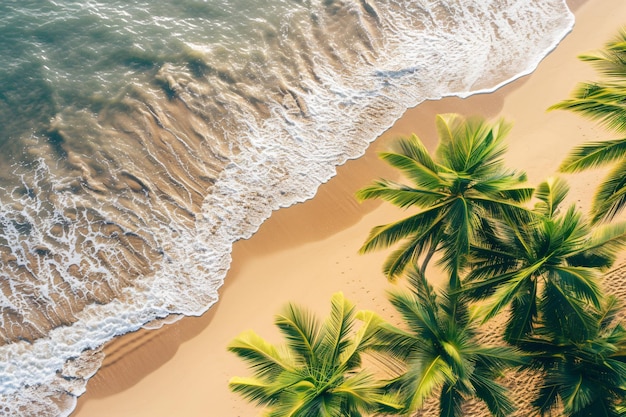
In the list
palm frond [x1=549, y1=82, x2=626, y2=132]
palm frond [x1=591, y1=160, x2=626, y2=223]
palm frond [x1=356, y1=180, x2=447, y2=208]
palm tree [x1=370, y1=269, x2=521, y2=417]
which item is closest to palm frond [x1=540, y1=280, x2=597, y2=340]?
palm tree [x1=370, y1=269, x2=521, y2=417]

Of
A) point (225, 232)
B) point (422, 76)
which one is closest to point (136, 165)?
point (225, 232)

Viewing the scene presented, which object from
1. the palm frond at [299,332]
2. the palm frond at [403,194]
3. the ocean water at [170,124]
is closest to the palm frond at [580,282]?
the palm frond at [403,194]

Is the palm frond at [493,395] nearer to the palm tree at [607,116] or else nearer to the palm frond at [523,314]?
the palm frond at [523,314]

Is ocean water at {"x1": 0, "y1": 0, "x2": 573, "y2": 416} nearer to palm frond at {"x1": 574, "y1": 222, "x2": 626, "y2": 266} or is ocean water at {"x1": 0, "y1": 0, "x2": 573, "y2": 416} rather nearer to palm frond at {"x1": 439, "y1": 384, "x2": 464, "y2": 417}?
palm frond at {"x1": 439, "y1": 384, "x2": 464, "y2": 417}

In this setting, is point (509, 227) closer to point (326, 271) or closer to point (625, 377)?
point (625, 377)

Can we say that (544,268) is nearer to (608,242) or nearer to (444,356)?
(608,242)

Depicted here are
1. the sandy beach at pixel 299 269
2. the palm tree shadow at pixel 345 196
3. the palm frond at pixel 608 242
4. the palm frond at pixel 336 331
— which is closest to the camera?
the palm frond at pixel 336 331
